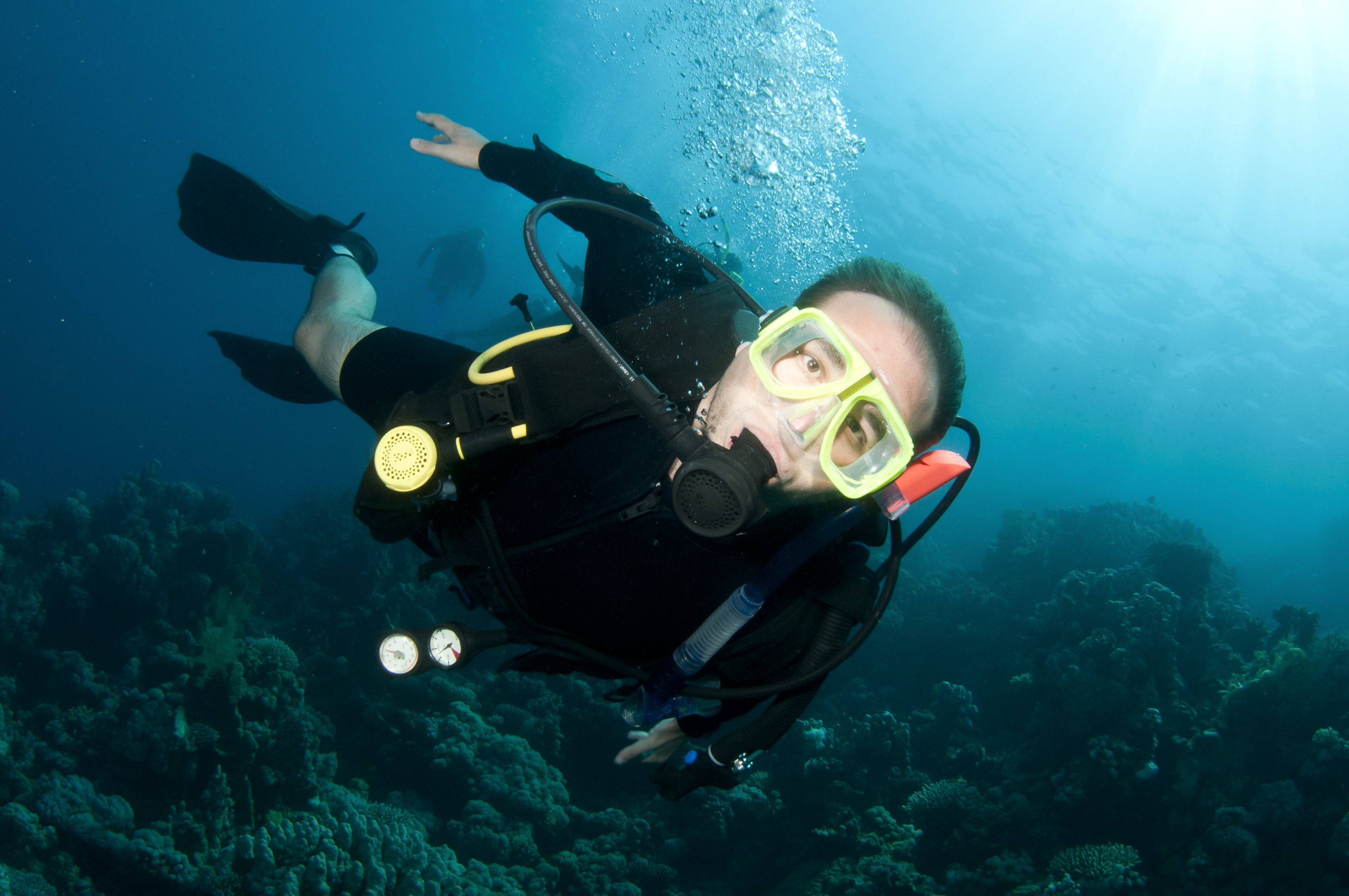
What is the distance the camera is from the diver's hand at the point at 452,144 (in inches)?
134

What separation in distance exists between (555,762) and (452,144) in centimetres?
762

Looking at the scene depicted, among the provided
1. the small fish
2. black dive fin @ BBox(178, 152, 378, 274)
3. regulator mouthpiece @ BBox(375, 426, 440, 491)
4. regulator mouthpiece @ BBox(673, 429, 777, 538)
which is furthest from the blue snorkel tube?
the small fish

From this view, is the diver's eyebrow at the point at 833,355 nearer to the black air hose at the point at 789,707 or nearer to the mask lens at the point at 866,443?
the mask lens at the point at 866,443

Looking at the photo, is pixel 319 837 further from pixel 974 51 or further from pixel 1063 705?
pixel 974 51

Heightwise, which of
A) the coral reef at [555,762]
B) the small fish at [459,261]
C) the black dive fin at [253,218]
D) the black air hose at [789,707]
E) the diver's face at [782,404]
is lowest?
the small fish at [459,261]

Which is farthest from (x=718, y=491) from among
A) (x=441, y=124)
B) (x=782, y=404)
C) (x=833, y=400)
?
(x=441, y=124)

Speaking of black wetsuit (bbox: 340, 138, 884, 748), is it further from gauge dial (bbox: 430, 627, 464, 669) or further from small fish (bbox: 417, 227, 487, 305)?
small fish (bbox: 417, 227, 487, 305)

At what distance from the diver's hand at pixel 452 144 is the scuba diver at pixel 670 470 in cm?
114

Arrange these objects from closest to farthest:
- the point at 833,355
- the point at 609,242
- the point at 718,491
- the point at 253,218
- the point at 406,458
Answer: the point at 718,491 → the point at 406,458 → the point at 833,355 → the point at 609,242 → the point at 253,218

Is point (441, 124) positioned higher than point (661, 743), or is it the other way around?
point (441, 124)

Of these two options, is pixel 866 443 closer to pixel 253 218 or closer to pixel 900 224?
pixel 253 218

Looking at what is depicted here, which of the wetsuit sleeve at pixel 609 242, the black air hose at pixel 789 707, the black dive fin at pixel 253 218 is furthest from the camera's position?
the black dive fin at pixel 253 218

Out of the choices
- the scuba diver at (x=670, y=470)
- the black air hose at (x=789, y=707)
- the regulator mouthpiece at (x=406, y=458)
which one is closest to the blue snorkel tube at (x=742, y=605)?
the scuba diver at (x=670, y=470)

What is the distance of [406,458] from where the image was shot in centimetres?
169
